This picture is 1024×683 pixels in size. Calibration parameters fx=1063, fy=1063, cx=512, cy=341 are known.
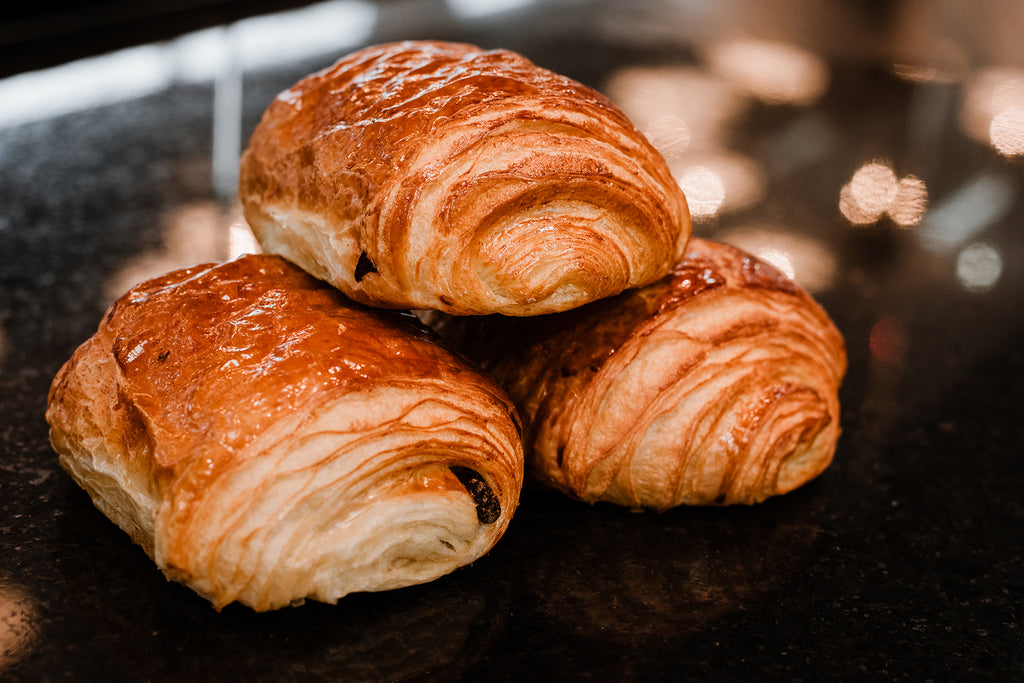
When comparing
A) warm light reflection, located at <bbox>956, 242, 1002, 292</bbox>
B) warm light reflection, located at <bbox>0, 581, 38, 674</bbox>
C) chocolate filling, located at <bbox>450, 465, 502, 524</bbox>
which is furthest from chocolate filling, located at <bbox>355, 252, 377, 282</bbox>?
warm light reflection, located at <bbox>956, 242, 1002, 292</bbox>

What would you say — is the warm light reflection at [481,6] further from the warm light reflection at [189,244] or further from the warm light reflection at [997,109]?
the warm light reflection at [997,109]

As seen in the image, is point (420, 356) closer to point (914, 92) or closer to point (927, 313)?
point (927, 313)

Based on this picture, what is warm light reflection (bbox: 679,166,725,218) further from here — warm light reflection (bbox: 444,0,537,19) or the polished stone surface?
warm light reflection (bbox: 444,0,537,19)

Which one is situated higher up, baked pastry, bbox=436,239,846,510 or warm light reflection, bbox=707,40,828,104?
baked pastry, bbox=436,239,846,510

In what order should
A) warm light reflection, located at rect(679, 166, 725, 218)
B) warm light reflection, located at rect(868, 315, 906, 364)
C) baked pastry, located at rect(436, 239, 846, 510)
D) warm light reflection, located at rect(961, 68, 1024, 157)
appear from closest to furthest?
baked pastry, located at rect(436, 239, 846, 510) < warm light reflection, located at rect(868, 315, 906, 364) < warm light reflection, located at rect(679, 166, 725, 218) < warm light reflection, located at rect(961, 68, 1024, 157)

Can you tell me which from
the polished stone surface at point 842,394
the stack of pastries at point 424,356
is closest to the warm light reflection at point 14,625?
the polished stone surface at point 842,394

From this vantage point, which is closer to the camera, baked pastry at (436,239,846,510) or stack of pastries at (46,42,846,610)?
A: stack of pastries at (46,42,846,610)

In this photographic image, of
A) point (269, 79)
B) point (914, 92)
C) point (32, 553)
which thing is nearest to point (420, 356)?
point (32, 553)

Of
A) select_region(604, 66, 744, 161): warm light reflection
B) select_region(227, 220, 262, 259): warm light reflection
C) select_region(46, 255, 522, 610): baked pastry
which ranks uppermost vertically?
select_region(46, 255, 522, 610): baked pastry

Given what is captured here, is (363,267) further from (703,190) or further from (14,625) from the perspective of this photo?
(703,190)

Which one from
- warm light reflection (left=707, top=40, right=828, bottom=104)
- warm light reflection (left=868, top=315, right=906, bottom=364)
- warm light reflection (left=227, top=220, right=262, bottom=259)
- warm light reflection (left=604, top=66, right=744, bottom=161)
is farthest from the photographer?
warm light reflection (left=707, top=40, right=828, bottom=104)
